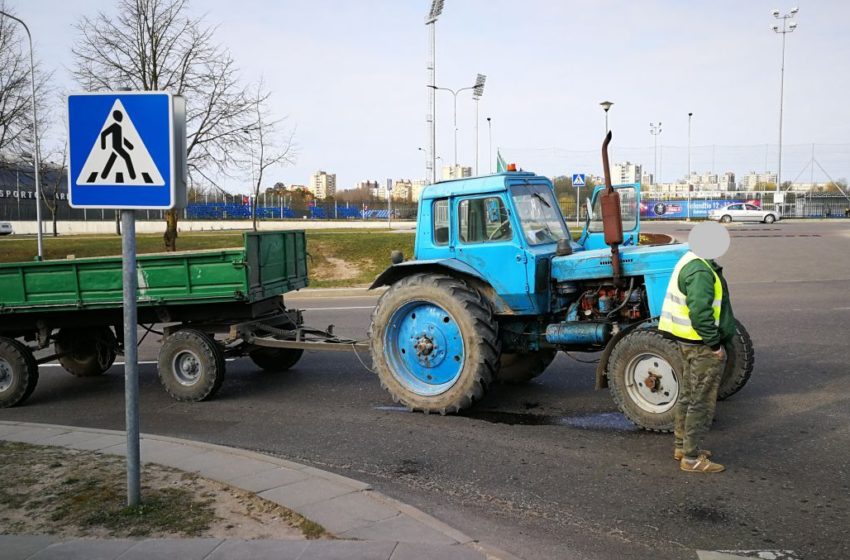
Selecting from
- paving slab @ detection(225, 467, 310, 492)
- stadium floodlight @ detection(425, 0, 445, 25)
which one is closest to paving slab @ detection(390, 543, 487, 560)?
paving slab @ detection(225, 467, 310, 492)

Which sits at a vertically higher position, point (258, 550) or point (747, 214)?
point (747, 214)

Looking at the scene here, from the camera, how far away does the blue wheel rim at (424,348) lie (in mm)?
7879

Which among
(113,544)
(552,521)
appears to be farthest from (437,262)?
(113,544)

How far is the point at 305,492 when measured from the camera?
17.7 ft

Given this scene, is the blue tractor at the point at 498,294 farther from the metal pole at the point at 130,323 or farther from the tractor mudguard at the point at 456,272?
the metal pole at the point at 130,323

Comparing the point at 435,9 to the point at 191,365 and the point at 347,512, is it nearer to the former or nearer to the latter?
the point at 191,365

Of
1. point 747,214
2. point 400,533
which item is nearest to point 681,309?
point 400,533

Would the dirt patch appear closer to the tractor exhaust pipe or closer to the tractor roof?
the tractor exhaust pipe

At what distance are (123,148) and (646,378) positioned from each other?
15.8 ft

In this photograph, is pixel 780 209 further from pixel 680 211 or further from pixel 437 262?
pixel 437 262

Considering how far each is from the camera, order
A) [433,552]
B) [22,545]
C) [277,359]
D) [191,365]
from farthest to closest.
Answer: [277,359]
[191,365]
[22,545]
[433,552]

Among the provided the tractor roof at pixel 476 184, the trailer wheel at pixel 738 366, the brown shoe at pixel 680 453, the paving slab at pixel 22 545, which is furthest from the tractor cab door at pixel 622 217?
the paving slab at pixel 22 545

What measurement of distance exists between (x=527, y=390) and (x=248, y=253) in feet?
12.3

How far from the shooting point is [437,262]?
26.4ft
